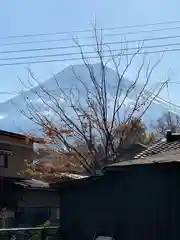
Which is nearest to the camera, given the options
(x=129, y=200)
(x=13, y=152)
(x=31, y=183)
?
(x=129, y=200)

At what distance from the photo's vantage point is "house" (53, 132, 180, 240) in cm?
1274

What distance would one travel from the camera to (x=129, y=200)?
14.2 meters

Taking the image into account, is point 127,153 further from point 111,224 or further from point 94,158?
point 111,224

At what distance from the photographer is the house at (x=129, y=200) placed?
1274cm

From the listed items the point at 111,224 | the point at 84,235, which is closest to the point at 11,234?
the point at 84,235

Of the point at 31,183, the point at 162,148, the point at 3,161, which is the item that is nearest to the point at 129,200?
the point at 162,148

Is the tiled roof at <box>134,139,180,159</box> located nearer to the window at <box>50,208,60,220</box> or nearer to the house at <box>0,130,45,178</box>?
the window at <box>50,208,60,220</box>

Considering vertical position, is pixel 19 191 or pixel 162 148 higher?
pixel 162 148

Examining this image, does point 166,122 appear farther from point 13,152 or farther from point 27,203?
point 27,203

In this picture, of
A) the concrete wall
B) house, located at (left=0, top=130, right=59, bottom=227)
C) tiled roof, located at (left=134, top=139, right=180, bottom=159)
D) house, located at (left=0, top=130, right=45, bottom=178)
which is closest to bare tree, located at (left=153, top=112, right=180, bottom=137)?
the concrete wall

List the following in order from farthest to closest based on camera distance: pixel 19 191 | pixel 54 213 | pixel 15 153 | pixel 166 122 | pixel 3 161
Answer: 1. pixel 166 122
2. pixel 15 153
3. pixel 3 161
4. pixel 19 191
5. pixel 54 213

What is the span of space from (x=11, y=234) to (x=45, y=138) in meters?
14.6

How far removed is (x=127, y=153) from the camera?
1268 inches

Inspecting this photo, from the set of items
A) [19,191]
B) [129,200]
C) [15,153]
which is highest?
[15,153]
